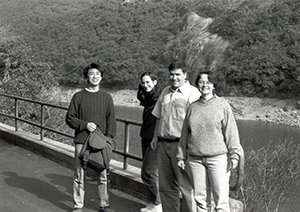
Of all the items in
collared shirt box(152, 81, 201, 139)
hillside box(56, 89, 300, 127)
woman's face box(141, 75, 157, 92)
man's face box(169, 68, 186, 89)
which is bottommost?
hillside box(56, 89, 300, 127)

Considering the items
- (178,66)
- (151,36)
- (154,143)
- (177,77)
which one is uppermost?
(151,36)

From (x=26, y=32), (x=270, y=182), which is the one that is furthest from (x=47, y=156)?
(x=26, y=32)

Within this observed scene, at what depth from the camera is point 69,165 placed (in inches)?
240

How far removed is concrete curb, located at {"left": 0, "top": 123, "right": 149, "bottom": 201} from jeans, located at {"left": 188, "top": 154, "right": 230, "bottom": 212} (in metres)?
1.42

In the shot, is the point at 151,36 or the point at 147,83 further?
the point at 151,36

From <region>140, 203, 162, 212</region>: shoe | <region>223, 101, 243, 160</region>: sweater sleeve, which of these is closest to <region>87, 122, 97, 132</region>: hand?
<region>140, 203, 162, 212</region>: shoe

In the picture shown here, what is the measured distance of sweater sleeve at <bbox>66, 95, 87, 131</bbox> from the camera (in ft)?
13.4

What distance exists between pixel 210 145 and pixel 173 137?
0.49 metres

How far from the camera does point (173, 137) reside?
369 centimetres

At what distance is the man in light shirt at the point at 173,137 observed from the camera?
11.9 ft

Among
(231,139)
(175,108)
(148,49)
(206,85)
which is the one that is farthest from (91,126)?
(148,49)

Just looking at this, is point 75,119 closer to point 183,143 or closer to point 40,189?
point 183,143

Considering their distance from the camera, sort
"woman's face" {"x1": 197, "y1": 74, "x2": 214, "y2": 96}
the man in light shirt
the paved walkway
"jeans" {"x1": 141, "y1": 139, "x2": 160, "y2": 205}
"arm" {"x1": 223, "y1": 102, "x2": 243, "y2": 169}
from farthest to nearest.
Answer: the paved walkway → "jeans" {"x1": 141, "y1": 139, "x2": 160, "y2": 205} → the man in light shirt → "woman's face" {"x1": 197, "y1": 74, "x2": 214, "y2": 96} → "arm" {"x1": 223, "y1": 102, "x2": 243, "y2": 169}

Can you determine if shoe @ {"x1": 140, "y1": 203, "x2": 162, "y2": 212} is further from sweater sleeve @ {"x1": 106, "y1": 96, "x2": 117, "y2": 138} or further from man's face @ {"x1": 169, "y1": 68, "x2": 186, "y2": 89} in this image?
man's face @ {"x1": 169, "y1": 68, "x2": 186, "y2": 89}
